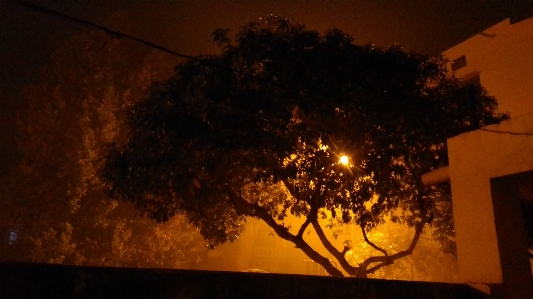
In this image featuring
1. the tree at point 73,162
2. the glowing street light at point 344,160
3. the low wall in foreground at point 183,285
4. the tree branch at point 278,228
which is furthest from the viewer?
the tree at point 73,162

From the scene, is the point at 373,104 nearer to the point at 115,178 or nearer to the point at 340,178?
the point at 340,178

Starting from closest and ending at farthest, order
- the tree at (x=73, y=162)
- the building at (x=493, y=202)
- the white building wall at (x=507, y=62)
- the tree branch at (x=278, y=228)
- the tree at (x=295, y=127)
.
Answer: the building at (x=493, y=202) → the tree at (x=295, y=127) → the tree branch at (x=278, y=228) → the white building wall at (x=507, y=62) → the tree at (x=73, y=162)

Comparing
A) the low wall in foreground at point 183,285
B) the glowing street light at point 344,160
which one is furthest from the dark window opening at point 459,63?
the low wall in foreground at point 183,285

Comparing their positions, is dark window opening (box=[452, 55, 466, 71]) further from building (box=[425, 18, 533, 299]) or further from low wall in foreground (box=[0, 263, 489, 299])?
low wall in foreground (box=[0, 263, 489, 299])

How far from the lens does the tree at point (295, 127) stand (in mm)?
7938

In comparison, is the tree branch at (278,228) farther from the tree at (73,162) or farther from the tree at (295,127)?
the tree at (73,162)

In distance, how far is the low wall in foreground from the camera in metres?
3.61

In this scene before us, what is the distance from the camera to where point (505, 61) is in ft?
49.8

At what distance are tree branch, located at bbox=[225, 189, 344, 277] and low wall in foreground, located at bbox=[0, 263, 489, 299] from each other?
11.0 feet

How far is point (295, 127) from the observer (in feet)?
26.6

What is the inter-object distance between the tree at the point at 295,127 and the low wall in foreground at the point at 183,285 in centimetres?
313

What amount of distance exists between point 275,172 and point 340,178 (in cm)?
114

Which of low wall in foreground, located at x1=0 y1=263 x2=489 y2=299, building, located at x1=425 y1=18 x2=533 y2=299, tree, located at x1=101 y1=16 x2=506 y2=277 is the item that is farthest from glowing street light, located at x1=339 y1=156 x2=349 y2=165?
low wall in foreground, located at x1=0 y1=263 x2=489 y2=299

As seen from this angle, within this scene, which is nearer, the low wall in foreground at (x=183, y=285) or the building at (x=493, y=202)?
the low wall in foreground at (x=183, y=285)
